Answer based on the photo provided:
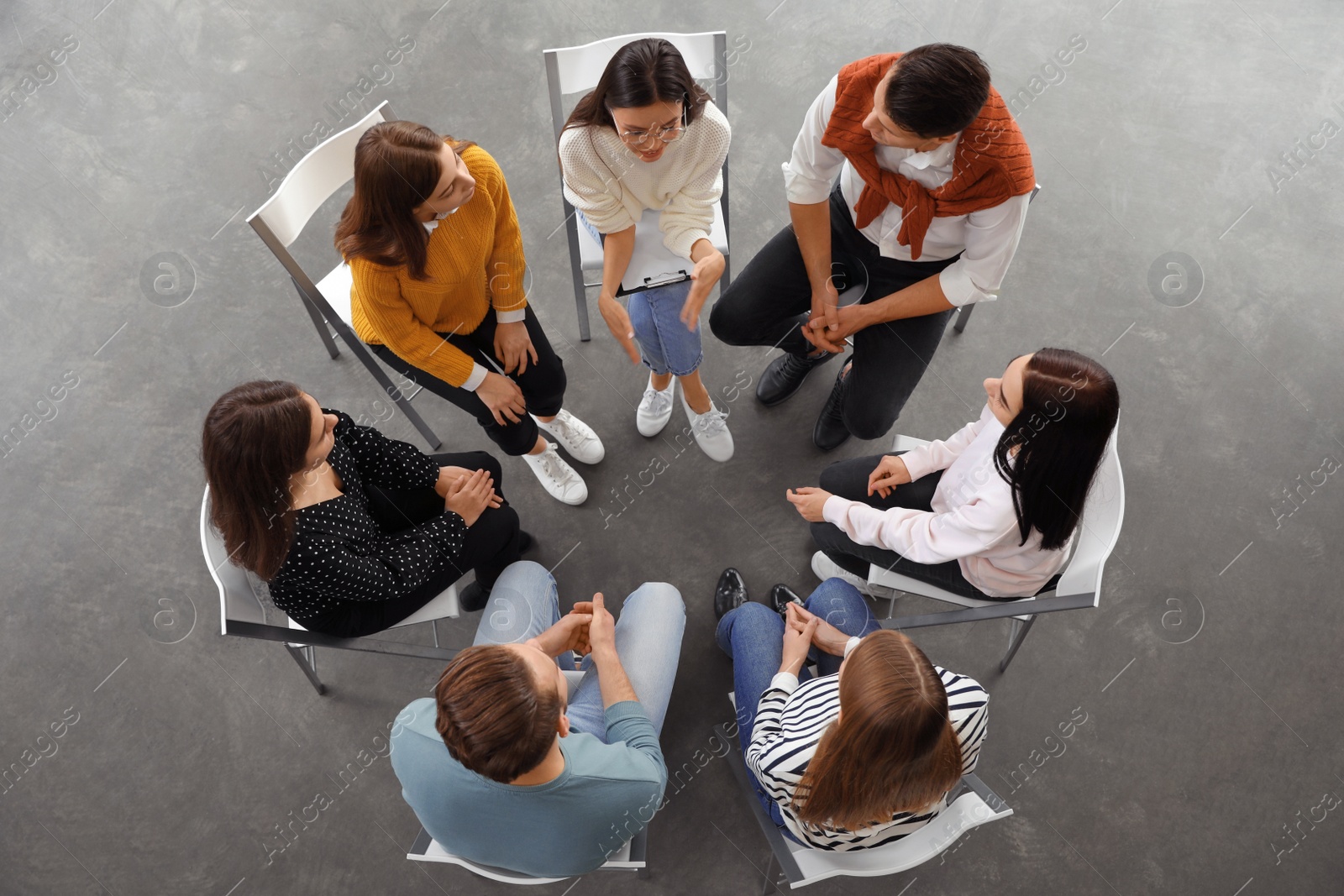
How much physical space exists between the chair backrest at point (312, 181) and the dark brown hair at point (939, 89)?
131 cm

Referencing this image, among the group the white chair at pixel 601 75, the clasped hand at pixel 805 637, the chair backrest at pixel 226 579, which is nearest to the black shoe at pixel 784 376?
the white chair at pixel 601 75

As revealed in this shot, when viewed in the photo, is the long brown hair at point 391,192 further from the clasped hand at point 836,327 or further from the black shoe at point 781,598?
the black shoe at point 781,598

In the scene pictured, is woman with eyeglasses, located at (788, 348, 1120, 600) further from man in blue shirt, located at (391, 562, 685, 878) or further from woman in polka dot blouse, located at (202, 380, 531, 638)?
woman in polka dot blouse, located at (202, 380, 531, 638)

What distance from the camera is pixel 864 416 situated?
234 cm

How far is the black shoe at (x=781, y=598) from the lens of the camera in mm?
2346

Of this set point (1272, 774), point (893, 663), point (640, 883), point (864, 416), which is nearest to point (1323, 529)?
point (1272, 774)

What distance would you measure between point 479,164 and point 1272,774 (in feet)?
9.09

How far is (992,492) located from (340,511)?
55.4 inches

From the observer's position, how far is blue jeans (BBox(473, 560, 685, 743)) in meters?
1.83

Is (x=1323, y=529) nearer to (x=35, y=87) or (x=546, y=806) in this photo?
(x=546, y=806)

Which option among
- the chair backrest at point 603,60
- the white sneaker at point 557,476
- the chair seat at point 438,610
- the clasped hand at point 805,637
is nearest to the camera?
the clasped hand at point 805,637

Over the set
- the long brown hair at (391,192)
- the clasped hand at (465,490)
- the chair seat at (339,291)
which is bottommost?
the clasped hand at (465,490)

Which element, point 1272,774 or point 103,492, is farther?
point 103,492

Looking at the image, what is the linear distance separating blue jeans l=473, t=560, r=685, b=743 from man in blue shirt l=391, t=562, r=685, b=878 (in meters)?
0.07
